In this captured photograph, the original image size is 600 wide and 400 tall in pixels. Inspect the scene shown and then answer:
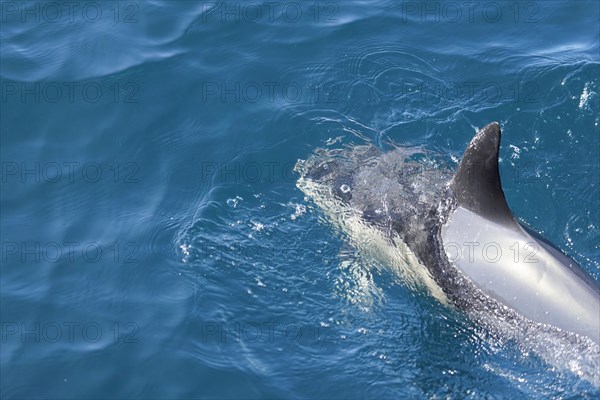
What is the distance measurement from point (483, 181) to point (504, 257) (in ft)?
3.01

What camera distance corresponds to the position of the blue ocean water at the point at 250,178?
9.98m

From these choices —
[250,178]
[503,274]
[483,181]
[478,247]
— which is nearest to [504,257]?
[503,274]

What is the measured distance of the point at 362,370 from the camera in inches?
385

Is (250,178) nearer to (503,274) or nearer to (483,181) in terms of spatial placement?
(483,181)

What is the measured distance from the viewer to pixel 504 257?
9.93 meters

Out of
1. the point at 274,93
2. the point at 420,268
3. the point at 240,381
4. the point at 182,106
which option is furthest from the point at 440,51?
the point at 240,381

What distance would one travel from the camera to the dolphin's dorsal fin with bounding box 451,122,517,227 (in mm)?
9688

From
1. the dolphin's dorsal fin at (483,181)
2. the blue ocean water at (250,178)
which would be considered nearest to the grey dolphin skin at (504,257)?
the dolphin's dorsal fin at (483,181)

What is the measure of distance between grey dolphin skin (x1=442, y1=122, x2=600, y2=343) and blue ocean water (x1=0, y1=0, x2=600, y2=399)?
0.56 m

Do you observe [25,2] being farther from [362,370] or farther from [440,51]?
[362,370]

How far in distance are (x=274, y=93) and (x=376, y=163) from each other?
8.41ft

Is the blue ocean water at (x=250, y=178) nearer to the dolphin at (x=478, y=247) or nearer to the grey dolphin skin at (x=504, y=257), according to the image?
the dolphin at (x=478, y=247)

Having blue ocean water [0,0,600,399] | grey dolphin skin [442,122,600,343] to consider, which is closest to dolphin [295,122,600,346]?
grey dolphin skin [442,122,600,343]

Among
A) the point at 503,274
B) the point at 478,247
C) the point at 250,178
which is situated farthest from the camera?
the point at 250,178
